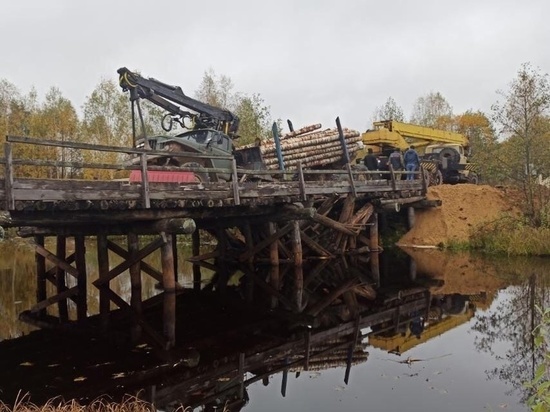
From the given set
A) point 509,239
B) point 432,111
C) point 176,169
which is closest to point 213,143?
point 176,169

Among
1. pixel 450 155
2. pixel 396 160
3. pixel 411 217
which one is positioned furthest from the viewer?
pixel 450 155

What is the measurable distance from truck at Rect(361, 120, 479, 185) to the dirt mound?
145cm

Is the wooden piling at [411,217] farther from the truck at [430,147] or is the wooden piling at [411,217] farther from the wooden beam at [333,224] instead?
the wooden beam at [333,224]

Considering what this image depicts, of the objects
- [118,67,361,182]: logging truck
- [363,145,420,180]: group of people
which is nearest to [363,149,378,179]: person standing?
[363,145,420,180]: group of people

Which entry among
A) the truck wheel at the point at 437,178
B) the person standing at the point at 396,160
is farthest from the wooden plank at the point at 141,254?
the truck wheel at the point at 437,178

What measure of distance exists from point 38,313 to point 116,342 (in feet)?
12.8

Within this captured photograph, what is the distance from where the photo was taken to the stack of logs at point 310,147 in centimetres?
1700

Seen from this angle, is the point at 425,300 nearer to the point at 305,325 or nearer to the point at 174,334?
the point at 305,325

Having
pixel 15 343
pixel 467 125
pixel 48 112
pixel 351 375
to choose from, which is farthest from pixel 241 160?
pixel 467 125

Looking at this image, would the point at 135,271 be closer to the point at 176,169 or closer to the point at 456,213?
the point at 176,169

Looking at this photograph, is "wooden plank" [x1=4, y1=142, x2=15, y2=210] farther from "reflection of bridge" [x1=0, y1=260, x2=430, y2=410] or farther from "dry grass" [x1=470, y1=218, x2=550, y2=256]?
"dry grass" [x1=470, y1=218, x2=550, y2=256]

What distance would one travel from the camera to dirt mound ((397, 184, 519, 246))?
21625 mm

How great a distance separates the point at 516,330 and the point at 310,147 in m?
9.45

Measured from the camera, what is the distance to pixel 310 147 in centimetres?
1761
